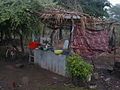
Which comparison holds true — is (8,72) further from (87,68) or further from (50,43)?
(87,68)

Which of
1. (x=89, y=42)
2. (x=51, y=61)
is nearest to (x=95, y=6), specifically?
(x=89, y=42)

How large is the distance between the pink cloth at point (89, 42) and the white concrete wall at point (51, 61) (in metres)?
0.70

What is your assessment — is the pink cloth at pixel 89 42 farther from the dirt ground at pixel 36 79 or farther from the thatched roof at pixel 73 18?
the dirt ground at pixel 36 79

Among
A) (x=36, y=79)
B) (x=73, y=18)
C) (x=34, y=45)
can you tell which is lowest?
(x=36, y=79)

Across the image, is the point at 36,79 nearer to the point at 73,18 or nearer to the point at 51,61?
the point at 51,61

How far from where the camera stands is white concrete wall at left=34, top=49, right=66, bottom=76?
734 cm

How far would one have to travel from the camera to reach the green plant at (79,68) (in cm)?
614

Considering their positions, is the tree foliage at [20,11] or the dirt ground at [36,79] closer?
the dirt ground at [36,79]

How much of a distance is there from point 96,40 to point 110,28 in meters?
0.81

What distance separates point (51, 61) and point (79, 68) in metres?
2.04

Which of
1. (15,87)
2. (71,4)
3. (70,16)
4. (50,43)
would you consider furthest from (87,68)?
(71,4)

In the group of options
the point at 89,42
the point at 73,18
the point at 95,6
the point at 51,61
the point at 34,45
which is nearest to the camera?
the point at 73,18

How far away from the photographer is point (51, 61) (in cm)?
794

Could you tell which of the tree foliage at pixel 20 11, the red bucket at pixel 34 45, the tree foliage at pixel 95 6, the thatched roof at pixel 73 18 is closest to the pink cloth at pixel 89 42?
the thatched roof at pixel 73 18
